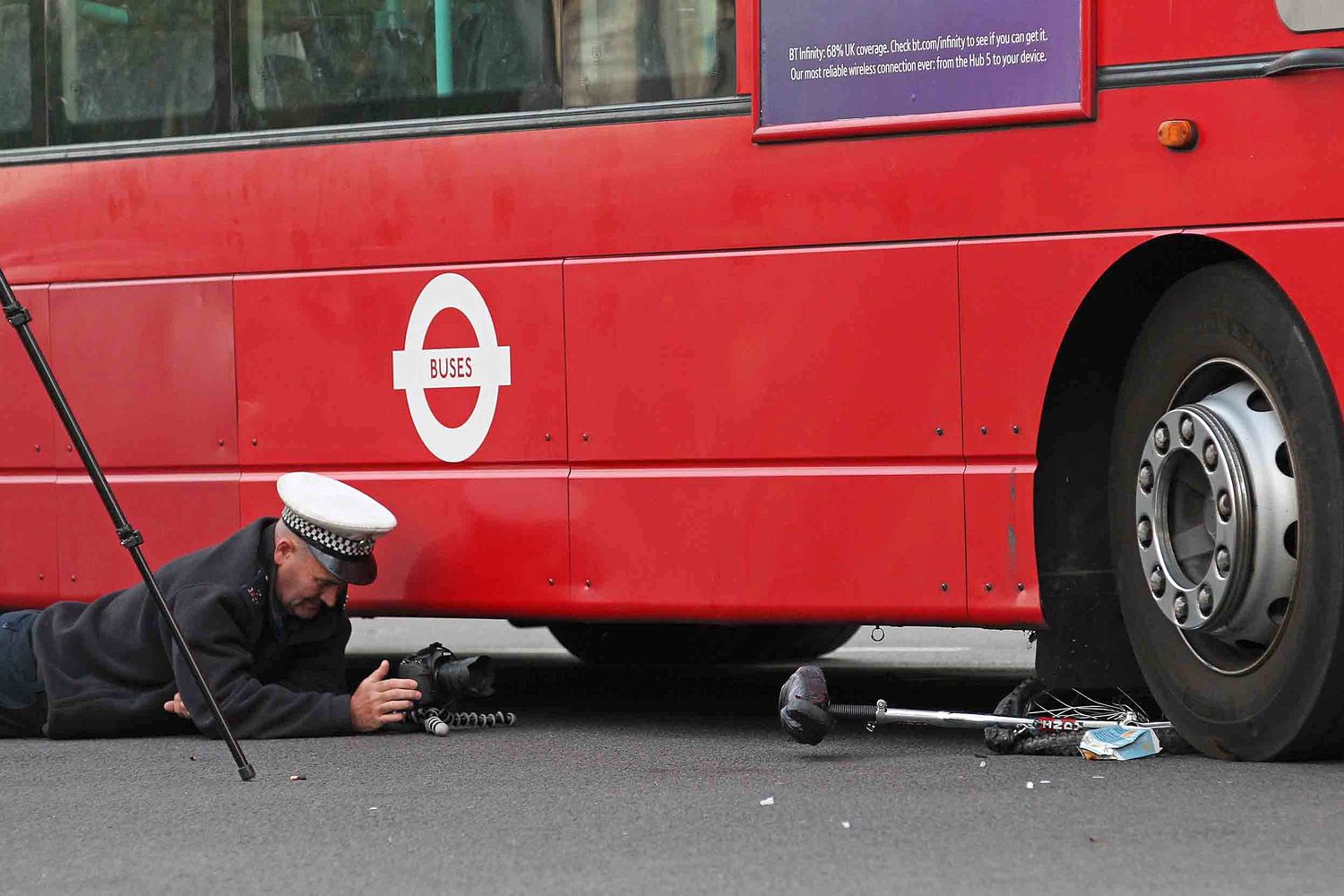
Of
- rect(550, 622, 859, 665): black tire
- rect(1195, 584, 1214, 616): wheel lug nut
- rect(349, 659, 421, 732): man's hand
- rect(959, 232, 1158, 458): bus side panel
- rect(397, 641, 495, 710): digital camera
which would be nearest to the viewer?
rect(1195, 584, 1214, 616): wheel lug nut

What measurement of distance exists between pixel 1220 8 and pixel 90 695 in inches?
148

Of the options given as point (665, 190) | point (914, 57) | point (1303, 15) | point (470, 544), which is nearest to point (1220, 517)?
point (1303, 15)

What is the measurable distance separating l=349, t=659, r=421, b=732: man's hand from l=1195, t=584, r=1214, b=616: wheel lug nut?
2.30 m

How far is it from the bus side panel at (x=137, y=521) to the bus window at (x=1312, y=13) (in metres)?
3.40

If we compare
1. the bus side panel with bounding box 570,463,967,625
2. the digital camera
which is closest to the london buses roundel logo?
the bus side panel with bounding box 570,463,967,625

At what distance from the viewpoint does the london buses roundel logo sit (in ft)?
19.6

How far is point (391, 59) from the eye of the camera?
611 centimetres

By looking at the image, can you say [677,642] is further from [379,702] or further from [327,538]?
[327,538]

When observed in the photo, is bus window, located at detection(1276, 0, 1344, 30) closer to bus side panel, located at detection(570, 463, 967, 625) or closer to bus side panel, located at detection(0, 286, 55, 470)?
bus side panel, located at detection(570, 463, 967, 625)

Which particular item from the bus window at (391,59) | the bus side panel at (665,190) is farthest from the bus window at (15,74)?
the bus window at (391,59)

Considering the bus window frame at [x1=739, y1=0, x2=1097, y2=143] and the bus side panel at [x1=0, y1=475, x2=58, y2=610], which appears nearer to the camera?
the bus window frame at [x1=739, y1=0, x2=1097, y2=143]

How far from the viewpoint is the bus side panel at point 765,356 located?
5453 mm

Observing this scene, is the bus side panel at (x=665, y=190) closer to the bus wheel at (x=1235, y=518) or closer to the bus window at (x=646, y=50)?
the bus window at (x=646, y=50)

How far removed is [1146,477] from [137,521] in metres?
3.17
